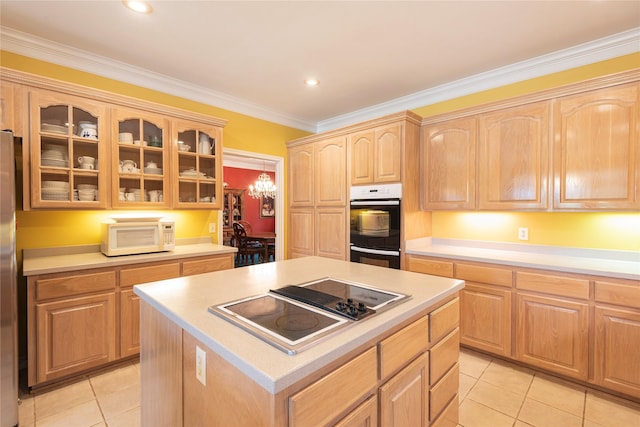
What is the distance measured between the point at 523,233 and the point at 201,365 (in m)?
2.94

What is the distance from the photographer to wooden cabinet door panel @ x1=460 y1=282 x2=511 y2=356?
95.3 inches

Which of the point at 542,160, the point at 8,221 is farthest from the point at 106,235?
the point at 542,160

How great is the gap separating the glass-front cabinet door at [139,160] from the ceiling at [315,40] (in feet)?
1.66

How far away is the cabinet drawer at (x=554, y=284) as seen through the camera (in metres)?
2.09

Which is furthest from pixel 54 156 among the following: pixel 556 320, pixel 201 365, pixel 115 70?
pixel 556 320

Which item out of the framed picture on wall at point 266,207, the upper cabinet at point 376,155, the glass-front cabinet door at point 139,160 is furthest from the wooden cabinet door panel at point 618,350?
the framed picture on wall at point 266,207

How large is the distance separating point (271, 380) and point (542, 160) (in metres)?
→ 2.73

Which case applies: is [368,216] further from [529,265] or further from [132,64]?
[132,64]

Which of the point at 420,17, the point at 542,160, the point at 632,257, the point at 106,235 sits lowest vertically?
the point at 632,257

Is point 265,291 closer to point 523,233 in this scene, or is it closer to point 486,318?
point 486,318

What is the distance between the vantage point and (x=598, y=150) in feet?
7.17

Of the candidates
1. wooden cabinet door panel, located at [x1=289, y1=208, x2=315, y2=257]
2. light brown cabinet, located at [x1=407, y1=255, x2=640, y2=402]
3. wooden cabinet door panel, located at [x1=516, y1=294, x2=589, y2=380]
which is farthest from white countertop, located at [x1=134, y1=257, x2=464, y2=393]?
wooden cabinet door panel, located at [x1=289, y1=208, x2=315, y2=257]

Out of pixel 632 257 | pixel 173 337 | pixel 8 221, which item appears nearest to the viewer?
pixel 173 337

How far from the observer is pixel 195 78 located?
299 cm
